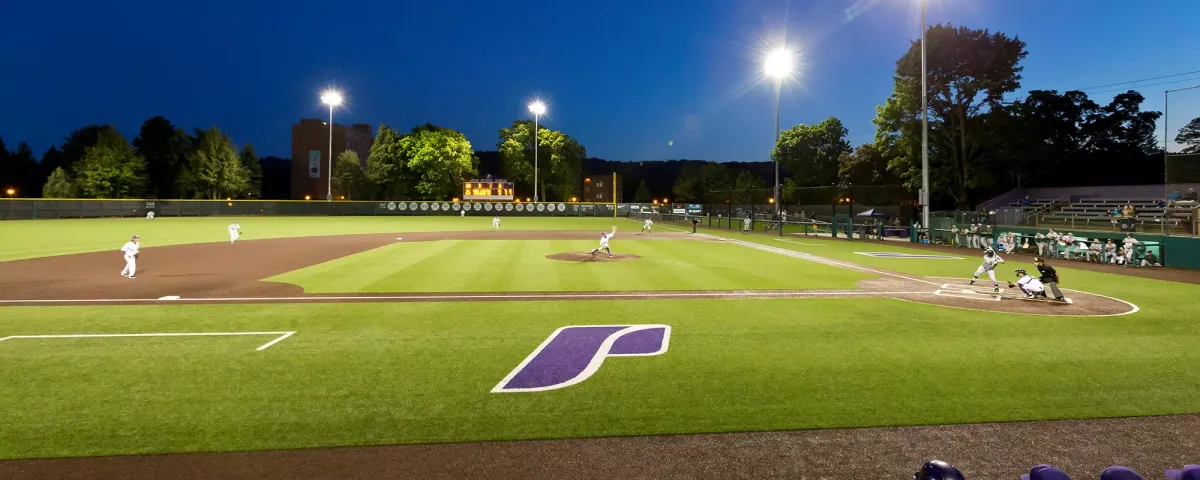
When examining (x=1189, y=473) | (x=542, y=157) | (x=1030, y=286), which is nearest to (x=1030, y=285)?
(x=1030, y=286)

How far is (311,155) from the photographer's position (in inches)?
3738

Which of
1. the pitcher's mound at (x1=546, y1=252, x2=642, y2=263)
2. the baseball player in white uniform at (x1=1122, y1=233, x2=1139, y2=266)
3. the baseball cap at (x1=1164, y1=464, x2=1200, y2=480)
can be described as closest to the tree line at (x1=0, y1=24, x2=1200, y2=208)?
the baseball player in white uniform at (x1=1122, y1=233, x2=1139, y2=266)

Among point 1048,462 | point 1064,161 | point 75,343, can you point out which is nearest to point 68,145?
point 75,343

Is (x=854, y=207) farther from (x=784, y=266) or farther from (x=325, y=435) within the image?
(x=325, y=435)

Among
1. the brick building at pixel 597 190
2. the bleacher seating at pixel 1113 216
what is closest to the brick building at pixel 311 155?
the brick building at pixel 597 190

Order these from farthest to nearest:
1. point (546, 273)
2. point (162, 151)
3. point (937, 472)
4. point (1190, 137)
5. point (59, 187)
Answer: point (162, 151) → point (59, 187) → point (1190, 137) → point (546, 273) → point (937, 472)

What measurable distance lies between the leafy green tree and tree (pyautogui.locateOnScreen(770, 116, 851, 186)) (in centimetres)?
5652

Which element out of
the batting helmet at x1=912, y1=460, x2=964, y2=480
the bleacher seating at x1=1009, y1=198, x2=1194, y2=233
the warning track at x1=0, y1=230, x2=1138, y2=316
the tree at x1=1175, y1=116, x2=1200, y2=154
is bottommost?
the warning track at x1=0, y1=230, x2=1138, y2=316

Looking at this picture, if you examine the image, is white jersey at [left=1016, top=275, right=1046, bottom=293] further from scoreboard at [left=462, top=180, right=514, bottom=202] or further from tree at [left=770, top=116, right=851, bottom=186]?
scoreboard at [left=462, top=180, right=514, bottom=202]

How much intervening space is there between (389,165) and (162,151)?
32745mm

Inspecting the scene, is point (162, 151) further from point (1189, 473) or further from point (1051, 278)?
point (1189, 473)

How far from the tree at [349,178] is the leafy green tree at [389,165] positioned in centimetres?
134

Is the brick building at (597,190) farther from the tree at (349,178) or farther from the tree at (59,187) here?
the tree at (59,187)

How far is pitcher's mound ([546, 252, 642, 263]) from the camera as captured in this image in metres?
23.5
